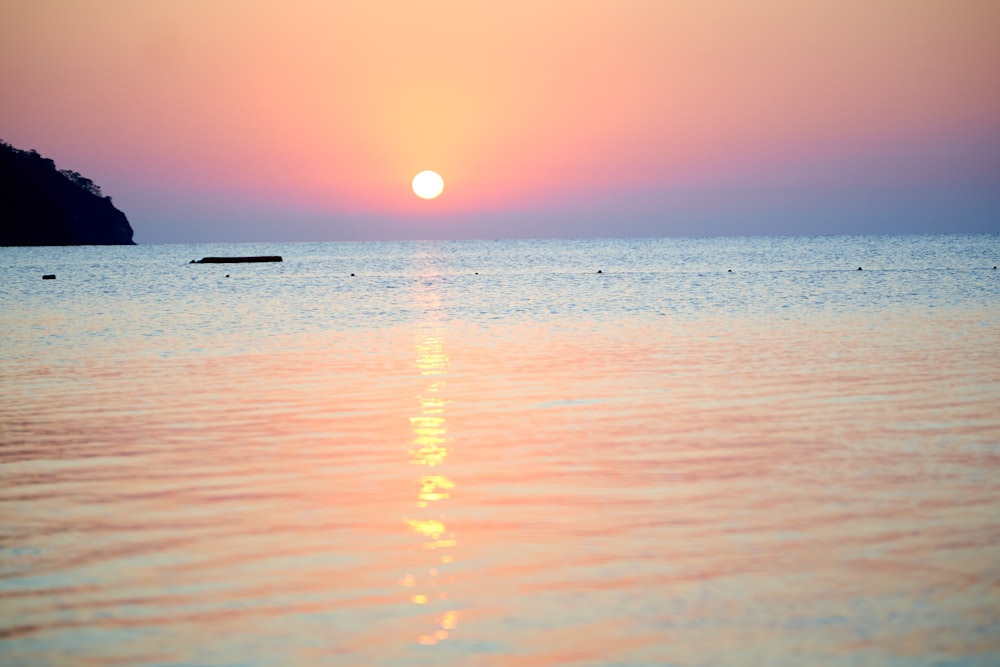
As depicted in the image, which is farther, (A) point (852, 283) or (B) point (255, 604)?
(A) point (852, 283)

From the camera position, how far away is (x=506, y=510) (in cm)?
1321

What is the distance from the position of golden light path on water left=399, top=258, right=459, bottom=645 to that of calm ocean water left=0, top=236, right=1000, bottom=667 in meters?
0.04

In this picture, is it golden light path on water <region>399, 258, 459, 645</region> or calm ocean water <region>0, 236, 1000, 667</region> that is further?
golden light path on water <region>399, 258, 459, 645</region>

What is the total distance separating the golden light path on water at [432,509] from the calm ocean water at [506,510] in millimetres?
41

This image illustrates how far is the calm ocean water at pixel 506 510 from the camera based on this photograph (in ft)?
29.5

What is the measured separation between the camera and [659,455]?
16531mm

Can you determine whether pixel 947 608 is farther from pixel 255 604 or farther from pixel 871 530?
pixel 255 604

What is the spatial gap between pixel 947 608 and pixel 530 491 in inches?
235

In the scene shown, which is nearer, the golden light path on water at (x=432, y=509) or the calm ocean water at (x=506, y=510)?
the calm ocean water at (x=506, y=510)

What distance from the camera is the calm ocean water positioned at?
9.00 meters

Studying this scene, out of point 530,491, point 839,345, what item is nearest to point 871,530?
point 530,491

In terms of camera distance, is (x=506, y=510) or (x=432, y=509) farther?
(x=432, y=509)

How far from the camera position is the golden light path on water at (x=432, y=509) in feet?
31.5

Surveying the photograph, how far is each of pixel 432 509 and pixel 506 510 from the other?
3.05ft
